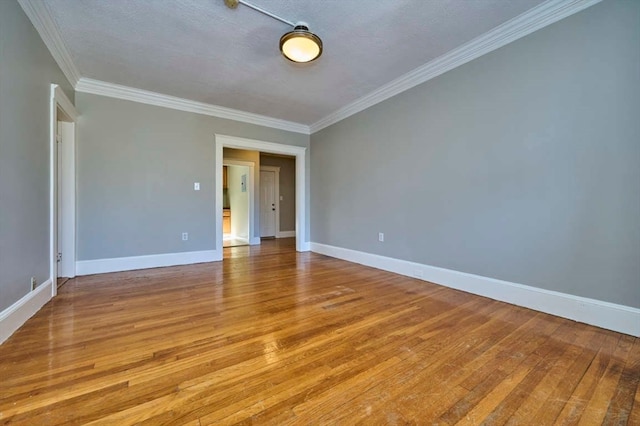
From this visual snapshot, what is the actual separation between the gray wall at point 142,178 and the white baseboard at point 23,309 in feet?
4.10

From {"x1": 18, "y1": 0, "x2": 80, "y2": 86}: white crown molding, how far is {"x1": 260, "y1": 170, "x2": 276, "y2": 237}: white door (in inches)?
187

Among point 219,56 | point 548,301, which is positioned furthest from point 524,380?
point 219,56

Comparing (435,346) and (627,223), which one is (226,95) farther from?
(627,223)

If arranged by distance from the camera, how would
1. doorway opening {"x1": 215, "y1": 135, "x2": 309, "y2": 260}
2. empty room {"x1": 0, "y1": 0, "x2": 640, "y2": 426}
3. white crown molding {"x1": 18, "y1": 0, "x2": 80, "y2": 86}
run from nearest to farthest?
empty room {"x1": 0, "y1": 0, "x2": 640, "y2": 426} → white crown molding {"x1": 18, "y1": 0, "x2": 80, "y2": 86} → doorway opening {"x1": 215, "y1": 135, "x2": 309, "y2": 260}

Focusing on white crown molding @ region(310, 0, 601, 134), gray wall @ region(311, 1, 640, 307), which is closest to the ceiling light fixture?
white crown molding @ region(310, 0, 601, 134)

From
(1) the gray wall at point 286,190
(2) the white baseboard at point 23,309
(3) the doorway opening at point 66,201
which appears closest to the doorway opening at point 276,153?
(3) the doorway opening at point 66,201

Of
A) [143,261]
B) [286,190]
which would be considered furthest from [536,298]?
[286,190]

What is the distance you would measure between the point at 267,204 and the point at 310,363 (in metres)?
6.54

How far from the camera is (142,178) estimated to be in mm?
3889

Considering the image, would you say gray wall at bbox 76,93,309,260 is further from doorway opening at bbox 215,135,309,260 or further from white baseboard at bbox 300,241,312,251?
white baseboard at bbox 300,241,312,251

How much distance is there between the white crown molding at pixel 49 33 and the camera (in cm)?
212

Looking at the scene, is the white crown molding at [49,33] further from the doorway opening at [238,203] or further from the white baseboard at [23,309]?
the doorway opening at [238,203]

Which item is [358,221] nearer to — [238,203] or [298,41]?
[298,41]

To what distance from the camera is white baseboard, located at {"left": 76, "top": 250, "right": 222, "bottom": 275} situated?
11.6 ft
